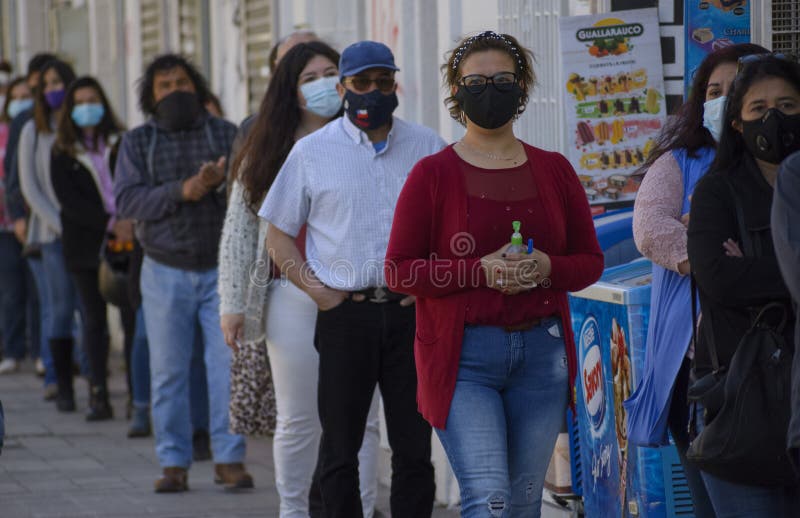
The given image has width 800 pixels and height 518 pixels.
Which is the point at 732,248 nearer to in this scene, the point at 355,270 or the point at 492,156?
the point at 492,156

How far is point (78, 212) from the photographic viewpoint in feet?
34.3

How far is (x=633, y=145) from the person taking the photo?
6266 millimetres

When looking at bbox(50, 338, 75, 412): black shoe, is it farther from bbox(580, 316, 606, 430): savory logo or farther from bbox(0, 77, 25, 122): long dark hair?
bbox(580, 316, 606, 430): savory logo

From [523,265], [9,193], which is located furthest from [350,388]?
[9,193]

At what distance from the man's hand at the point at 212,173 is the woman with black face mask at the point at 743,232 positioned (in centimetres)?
393

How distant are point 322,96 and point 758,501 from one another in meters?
2.91

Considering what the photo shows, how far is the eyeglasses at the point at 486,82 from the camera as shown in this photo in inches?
185

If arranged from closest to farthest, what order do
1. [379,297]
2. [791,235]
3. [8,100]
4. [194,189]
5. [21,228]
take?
[791,235]
[379,297]
[194,189]
[21,228]
[8,100]

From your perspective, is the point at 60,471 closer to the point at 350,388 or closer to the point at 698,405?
the point at 350,388

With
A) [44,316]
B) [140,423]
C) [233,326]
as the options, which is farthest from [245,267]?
[44,316]

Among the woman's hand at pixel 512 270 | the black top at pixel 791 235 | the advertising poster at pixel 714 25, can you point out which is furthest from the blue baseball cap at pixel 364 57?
the black top at pixel 791 235

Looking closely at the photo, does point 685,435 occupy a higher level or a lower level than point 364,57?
lower

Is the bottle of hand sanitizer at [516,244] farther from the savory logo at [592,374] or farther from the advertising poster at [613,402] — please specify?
the savory logo at [592,374]

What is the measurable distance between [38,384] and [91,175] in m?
2.75
